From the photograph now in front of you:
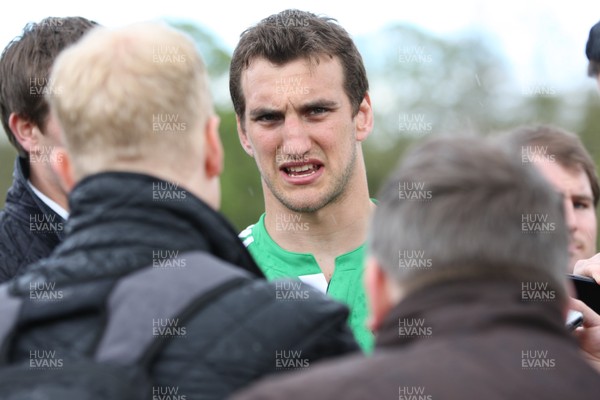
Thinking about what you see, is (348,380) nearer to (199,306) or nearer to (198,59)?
(199,306)

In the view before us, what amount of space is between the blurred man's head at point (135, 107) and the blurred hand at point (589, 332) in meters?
2.02

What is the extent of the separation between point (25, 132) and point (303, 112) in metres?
1.59

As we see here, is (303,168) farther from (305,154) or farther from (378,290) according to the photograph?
(378,290)

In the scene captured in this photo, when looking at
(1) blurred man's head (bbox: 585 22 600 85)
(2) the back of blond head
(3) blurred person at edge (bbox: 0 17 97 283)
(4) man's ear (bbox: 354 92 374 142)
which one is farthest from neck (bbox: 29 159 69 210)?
(1) blurred man's head (bbox: 585 22 600 85)

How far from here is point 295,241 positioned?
17.2 ft

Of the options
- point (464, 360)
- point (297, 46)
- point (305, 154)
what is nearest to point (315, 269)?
point (305, 154)

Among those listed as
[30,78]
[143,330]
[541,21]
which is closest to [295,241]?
[30,78]

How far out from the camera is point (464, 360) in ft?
6.59

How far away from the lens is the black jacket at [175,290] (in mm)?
2389

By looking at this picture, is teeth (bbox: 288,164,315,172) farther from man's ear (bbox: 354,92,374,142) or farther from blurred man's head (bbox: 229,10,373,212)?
man's ear (bbox: 354,92,374,142)

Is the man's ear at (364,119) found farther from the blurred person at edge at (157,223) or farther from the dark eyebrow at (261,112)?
the blurred person at edge at (157,223)

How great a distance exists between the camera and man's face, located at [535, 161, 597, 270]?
532 centimetres

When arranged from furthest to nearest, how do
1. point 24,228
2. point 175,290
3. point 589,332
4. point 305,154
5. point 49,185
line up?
1. point 305,154
2. point 589,332
3. point 49,185
4. point 24,228
5. point 175,290

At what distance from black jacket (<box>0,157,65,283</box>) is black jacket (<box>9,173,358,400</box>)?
120 cm
